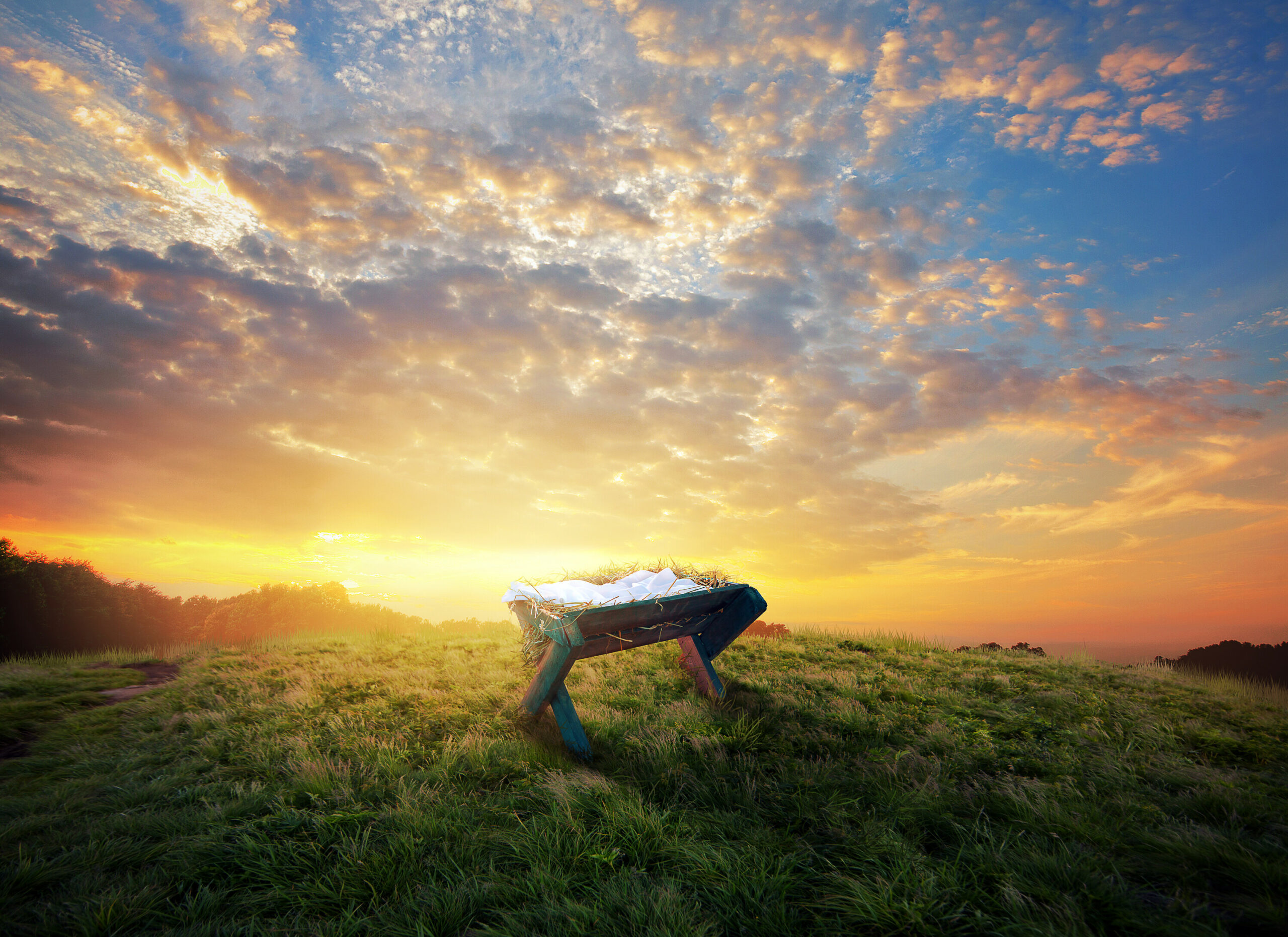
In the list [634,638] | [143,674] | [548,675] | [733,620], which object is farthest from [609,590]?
[143,674]

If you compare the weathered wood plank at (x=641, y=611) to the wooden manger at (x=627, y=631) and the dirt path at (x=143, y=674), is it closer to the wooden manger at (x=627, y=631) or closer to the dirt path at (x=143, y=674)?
the wooden manger at (x=627, y=631)

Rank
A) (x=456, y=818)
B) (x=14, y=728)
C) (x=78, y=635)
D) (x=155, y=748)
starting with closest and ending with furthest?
1. (x=456, y=818)
2. (x=155, y=748)
3. (x=14, y=728)
4. (x=78, y=635)

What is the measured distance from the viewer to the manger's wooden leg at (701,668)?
278 inches

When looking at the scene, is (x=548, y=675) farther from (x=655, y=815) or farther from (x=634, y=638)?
(x=655, y=815)

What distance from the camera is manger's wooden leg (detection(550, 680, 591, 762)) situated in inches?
210

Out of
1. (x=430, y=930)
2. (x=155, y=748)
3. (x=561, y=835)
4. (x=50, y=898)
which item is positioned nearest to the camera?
(x=430, y=930)

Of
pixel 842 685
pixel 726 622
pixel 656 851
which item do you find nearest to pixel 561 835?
pixel 656 851

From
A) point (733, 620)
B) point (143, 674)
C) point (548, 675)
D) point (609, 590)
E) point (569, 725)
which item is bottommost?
point (143, 674)

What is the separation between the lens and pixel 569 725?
5.50 meters

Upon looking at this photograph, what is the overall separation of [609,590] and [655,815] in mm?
2241

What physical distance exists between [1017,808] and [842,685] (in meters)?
4.01

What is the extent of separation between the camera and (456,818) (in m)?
4.05

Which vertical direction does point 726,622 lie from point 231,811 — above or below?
above

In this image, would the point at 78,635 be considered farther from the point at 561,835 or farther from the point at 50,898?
the point at 561,835
